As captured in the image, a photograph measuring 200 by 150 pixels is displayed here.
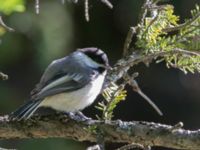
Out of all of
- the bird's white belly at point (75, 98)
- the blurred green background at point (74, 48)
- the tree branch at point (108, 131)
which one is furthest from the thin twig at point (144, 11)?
the blurred green background at point (74, 48)

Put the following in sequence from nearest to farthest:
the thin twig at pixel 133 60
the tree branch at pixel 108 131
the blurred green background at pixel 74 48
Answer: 1. the tree branch at pixel 108 131
2. the thin twig at pixel 133 60
3. the blurred green background at pixel 74 48

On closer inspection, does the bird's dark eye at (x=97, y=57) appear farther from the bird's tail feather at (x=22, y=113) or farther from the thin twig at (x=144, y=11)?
the thin twig at (x=144, y=11)

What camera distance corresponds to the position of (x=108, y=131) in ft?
8.57

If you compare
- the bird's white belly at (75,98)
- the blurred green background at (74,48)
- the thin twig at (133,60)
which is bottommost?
the blurred green background at (74,48)

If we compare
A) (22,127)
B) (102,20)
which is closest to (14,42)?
(102,20)

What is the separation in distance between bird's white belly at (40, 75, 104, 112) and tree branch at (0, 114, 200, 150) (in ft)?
1.64

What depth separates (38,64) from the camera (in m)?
5.95

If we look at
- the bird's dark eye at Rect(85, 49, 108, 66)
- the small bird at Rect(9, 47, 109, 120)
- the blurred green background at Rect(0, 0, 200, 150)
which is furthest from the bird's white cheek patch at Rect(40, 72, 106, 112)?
the blurred green background at Rect(0, 0, 200, 150)

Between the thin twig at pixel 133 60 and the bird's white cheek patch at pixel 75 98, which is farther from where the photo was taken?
the bird's white cheek patch at pixel 75 98

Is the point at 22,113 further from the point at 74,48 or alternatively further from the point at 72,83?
the point at 74,48

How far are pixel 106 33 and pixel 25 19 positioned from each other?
2.91ft

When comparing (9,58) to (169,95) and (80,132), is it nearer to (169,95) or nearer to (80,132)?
(169,95)

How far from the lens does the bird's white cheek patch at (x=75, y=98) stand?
3.45 metres

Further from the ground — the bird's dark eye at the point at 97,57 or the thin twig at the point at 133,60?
the thin twig at the point at 133,60
